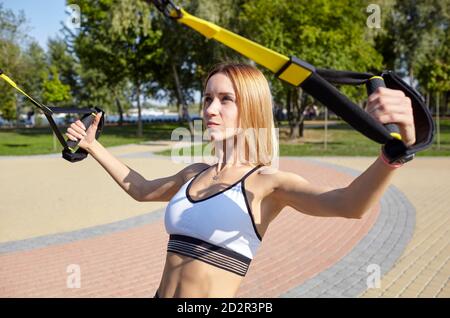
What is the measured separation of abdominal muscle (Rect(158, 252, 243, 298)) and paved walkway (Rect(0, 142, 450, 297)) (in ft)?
10.5

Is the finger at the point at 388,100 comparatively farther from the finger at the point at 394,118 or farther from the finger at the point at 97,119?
the finger at the point at 97,119

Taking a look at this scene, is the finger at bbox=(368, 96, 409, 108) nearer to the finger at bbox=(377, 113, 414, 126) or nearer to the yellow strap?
the finger at bbox=(377, 113, 414, 126)

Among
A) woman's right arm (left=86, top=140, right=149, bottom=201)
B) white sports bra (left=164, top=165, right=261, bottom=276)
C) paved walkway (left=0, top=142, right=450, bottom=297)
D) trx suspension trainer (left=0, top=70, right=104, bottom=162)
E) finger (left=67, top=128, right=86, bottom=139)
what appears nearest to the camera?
white sports bra (left=164, top=165, right=261, bottom=276)

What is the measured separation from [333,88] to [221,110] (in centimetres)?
68

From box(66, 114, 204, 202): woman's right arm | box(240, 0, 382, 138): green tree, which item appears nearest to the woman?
box(66, 114, 204, 202): woman's right arm

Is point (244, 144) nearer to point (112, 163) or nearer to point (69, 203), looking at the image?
point (112, 163)

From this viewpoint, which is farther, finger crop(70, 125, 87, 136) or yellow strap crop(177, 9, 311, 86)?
finger crop(70, 125, 87, 136)

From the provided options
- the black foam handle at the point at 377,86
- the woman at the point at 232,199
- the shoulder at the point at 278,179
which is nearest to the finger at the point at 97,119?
the woman at the point at 232,199

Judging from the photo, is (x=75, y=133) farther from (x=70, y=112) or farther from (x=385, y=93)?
(x=385, y=93)

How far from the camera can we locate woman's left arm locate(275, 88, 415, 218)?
1.08 metres

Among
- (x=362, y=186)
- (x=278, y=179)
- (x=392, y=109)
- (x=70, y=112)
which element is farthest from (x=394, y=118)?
(x=70, y=112)

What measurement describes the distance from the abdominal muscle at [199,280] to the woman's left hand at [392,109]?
89 centimetres
